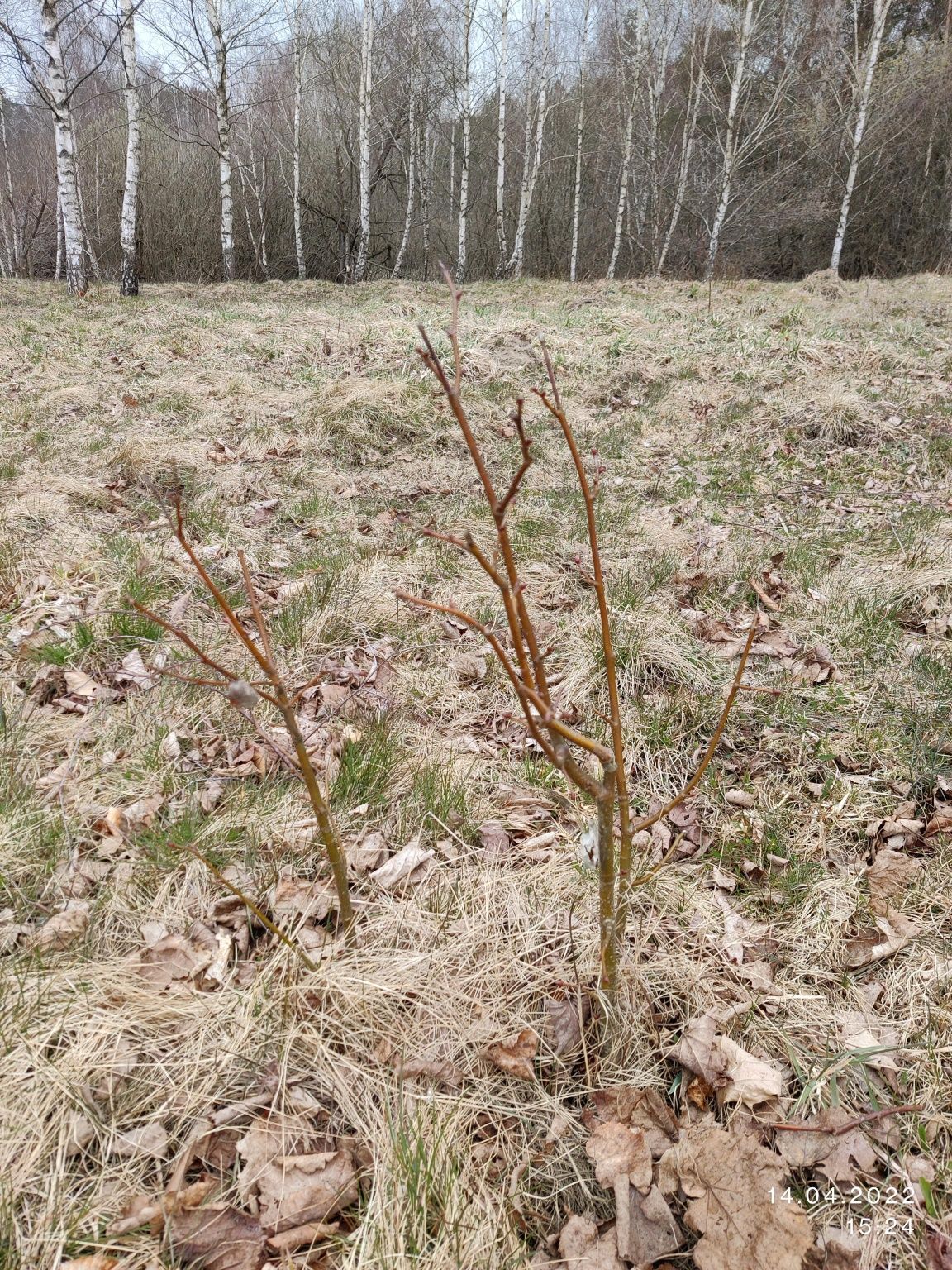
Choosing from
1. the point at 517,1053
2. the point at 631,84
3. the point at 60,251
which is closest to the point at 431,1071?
the point at 517,1053

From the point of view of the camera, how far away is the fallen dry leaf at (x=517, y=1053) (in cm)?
129

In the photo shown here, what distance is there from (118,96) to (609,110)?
16.5 m

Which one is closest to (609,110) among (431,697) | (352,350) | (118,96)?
(118,96)

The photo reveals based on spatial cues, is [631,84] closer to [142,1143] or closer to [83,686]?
[83,686]

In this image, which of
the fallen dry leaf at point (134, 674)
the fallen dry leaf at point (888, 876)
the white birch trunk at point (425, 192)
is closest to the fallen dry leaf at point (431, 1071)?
the fallen dry leaf at point (888, 876)

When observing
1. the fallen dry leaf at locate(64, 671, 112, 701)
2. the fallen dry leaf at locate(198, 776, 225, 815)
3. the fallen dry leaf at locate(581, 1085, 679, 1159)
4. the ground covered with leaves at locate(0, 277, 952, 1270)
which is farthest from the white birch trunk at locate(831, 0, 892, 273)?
the fallen dry leaf at locate(581, 1085, 679, 1159)

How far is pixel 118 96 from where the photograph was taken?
22.3m

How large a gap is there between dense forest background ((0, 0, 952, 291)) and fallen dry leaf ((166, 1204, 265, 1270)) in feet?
55.0

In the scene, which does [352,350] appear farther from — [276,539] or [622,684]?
[622,684]

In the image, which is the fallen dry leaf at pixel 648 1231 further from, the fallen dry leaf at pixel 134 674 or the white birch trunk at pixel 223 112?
the white birch trunk at pixel 223 112

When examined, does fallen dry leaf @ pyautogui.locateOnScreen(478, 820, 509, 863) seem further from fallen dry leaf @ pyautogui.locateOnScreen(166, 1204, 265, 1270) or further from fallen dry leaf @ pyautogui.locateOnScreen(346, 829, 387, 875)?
fallen dry leaf @ pyautogui.locateOnScreen(166, 1204, 265, 1270)

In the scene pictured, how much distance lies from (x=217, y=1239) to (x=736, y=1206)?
2.78 feet

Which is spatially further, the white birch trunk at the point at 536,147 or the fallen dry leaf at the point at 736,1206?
the white birch trunk at the point at 536,147

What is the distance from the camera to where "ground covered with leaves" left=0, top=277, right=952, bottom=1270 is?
43.5 inches
